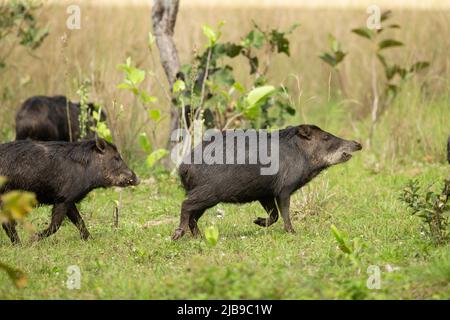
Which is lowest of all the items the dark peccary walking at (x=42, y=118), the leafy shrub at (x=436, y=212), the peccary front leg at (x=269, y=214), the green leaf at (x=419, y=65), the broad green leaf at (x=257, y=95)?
the peccary front leg at (x=269, y=214)

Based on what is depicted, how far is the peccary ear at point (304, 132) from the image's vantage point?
705 centimetres

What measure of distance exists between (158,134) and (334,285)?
545 centimetres

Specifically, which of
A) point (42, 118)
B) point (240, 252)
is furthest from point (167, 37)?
point (240, 252)

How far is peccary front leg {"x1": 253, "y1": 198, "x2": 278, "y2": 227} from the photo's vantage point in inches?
275

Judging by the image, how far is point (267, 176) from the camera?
22.1ft

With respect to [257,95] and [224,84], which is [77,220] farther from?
[224,84]

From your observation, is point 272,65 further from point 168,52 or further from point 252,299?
point 252,299

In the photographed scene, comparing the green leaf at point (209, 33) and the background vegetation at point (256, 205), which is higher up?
the green leaf at point (209, 33)

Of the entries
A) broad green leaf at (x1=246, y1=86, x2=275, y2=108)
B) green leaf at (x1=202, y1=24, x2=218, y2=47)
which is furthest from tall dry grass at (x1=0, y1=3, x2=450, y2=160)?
broad green leaf at (x1=246, y1=86, x2=275, y2=108)

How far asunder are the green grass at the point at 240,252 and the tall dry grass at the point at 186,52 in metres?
1.79

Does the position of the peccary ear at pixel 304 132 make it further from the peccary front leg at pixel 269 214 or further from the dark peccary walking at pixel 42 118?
the dark peccary walking at pixel 42 118

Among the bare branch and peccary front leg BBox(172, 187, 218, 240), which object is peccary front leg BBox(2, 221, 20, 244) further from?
the bare branch

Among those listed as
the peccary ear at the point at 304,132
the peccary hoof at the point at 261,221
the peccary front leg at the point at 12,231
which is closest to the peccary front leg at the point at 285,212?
the peccary hoof at the point at 261,221
